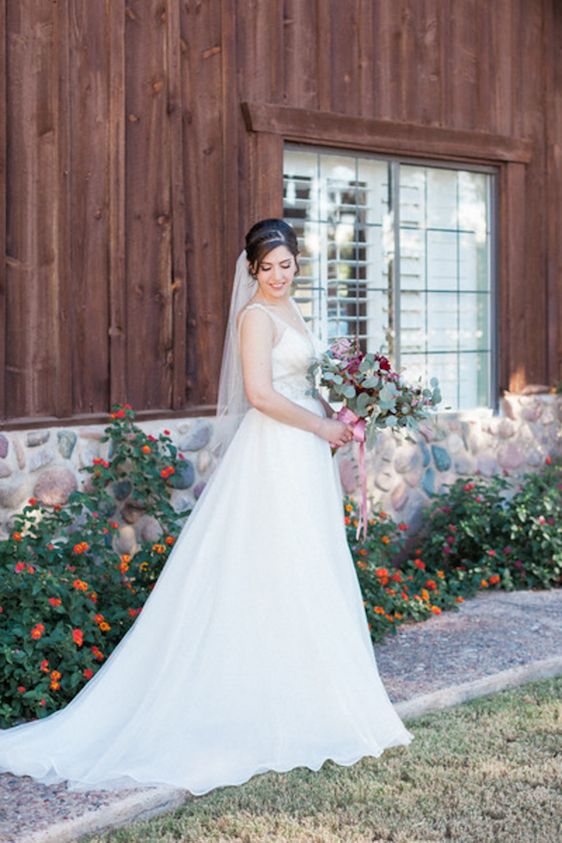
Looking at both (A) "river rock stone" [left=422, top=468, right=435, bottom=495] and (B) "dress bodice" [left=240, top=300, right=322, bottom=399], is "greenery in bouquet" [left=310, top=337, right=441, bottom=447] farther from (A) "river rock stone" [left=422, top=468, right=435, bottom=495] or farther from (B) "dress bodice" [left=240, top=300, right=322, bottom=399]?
(A) "river rock stone" [left=422, top=468, right=435, bottom=495]

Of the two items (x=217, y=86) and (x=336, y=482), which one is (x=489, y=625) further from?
(x=217, y=86)

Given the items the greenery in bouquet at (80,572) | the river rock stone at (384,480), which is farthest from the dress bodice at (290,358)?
the river rock stone at (384,480)

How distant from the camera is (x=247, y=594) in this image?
4785mm

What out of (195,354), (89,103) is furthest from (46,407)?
(89,103)

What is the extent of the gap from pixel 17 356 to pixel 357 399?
1.81 meters

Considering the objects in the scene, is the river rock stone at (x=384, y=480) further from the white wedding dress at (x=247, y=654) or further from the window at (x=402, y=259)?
the white wedding dress at (x=247, y=654)

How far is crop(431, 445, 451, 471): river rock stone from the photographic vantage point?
8.10 meters

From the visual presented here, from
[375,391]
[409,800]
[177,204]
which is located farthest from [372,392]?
[177,204]

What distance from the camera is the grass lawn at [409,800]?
3.95m

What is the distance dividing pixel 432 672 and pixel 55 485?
6.41 feet

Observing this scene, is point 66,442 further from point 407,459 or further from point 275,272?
point 407,459

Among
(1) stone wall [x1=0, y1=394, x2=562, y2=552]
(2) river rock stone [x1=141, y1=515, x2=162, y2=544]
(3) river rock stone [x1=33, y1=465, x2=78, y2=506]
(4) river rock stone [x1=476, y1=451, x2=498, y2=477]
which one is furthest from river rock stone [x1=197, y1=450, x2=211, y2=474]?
(4) river rock stone [x1=476, y1=451, x2=498, y2=477]

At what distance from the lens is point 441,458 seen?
8.12 metres

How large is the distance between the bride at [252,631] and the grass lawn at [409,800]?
0.29 ft
